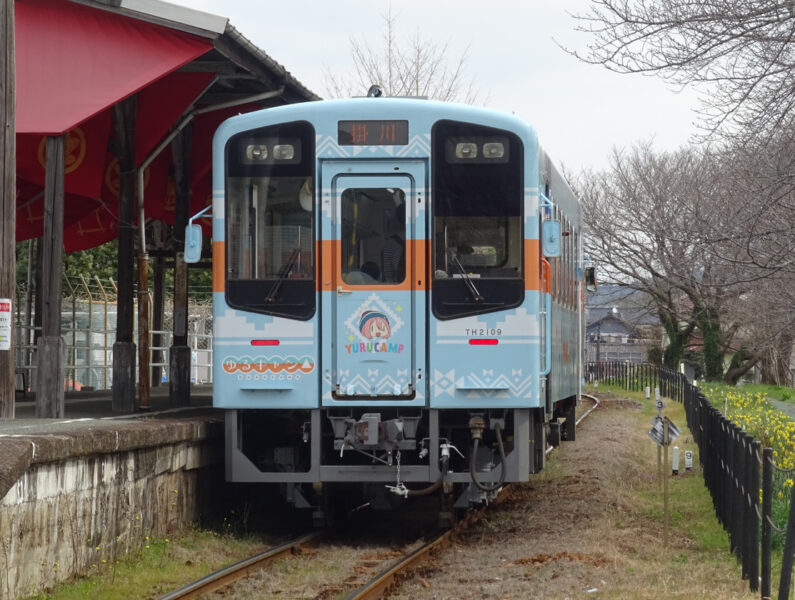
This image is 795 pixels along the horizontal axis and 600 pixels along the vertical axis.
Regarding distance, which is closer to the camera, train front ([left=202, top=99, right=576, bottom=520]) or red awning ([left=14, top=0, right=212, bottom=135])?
train front ([left=202, top=99, right=576, bottom=520])

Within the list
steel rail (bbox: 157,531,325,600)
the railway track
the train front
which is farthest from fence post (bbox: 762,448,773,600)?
steel rail (bbox: 157,531,325,600)

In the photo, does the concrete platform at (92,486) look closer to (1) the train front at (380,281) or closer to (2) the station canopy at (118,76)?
(1) the train front at (380,281)

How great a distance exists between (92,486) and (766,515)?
4.66 metres

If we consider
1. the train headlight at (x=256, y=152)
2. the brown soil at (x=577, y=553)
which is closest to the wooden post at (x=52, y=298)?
the train headlight at (x=256, y=152)

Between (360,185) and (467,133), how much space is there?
102 cm

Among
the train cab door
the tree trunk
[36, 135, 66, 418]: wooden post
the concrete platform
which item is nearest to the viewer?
the concrete platform

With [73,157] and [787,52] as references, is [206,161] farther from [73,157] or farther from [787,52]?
[787,52]

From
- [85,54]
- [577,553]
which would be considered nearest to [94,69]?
[85,54]

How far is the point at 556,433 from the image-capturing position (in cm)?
1542

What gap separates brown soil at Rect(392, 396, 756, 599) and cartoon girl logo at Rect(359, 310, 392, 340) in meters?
1.92

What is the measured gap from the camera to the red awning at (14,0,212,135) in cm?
1262

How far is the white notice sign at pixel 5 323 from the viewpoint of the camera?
1132 centimetres

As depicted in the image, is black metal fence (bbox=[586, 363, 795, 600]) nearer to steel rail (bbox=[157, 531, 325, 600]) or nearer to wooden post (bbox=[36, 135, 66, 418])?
steel rail (bbox=[157, 531, 325, 600])

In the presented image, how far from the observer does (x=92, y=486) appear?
930 centimetres
